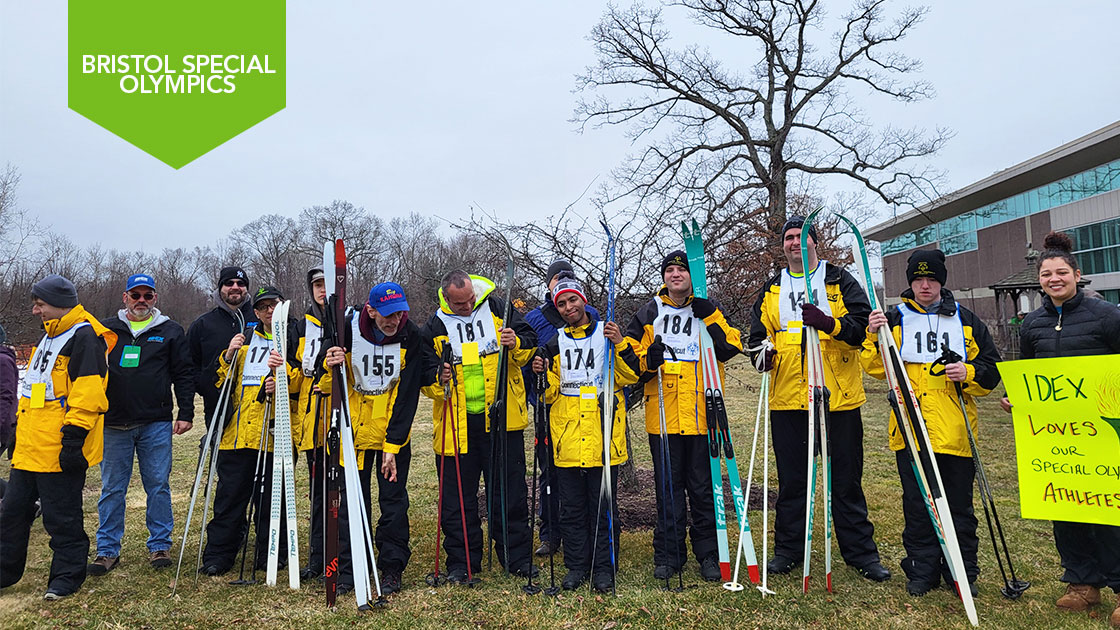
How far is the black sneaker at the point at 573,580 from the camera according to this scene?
14.1 ft

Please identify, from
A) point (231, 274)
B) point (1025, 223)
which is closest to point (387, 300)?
point (231, 274)

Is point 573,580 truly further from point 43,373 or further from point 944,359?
point 43,373

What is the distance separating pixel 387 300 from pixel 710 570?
110 inches

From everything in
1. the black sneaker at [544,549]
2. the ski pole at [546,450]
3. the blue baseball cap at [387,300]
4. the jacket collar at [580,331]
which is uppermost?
the blue baseball cap at [387,300]

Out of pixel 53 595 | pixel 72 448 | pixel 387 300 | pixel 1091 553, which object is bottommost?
pixel 53 595

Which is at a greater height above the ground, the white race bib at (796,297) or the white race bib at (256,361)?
the white race bib at (796,297)

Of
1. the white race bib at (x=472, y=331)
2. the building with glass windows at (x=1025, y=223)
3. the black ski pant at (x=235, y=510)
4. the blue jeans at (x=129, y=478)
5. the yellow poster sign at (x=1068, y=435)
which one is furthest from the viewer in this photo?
the building with glass windows at (x=1025, y=223)

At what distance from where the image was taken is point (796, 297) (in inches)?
181

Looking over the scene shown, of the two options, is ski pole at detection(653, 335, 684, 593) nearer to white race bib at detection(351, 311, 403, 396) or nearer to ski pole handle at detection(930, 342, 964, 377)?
ski pole handle at detection(930, 342, 964, 377)

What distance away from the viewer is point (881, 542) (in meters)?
5.27

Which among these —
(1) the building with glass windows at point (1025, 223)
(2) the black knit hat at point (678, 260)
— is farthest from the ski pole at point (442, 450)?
(1) the building with glass windows at point (1025, 223)

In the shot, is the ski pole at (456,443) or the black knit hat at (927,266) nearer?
the black knit hat at (927,266)

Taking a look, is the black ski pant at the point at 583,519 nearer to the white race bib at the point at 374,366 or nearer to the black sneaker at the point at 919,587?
the white race bib at the point at 374,366

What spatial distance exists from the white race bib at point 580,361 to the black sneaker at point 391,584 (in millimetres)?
1641
